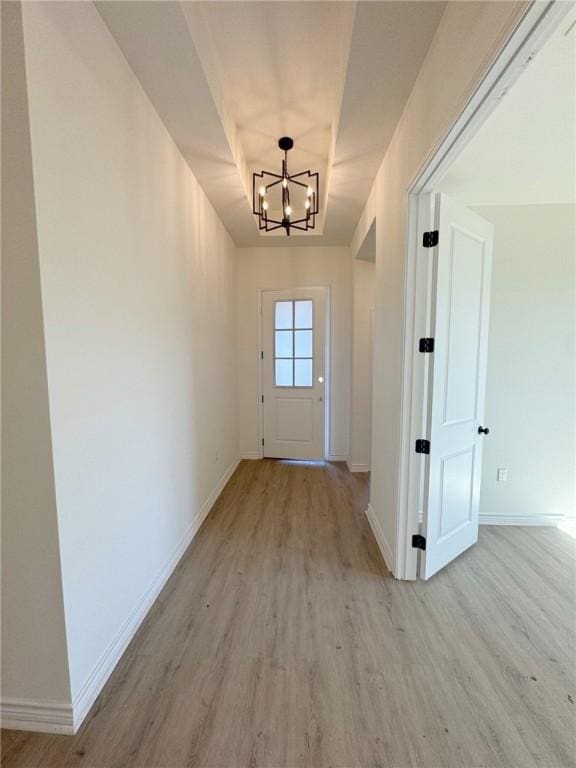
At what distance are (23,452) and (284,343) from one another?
3300 mm

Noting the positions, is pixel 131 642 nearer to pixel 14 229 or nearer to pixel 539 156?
pixel 14 229

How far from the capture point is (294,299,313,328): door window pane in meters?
4.15

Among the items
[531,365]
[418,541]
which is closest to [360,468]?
[418,541]

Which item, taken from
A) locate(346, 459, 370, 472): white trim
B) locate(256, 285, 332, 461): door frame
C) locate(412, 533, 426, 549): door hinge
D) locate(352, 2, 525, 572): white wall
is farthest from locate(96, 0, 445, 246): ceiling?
locate(346, 459, 370, 472): white trim

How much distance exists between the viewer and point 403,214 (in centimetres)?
191

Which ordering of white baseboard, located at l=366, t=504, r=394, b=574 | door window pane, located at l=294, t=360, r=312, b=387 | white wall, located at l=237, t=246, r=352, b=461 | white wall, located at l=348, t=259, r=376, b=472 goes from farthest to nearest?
door window pane, located at l=294, t=360, r=312, b=387 < white wall, located at l=237, t=246, r=352, b=461 < white wall, located at l=348, t=259, r=376, b=472 < white baseboard, located at l=366, t=504, r=394, b=574

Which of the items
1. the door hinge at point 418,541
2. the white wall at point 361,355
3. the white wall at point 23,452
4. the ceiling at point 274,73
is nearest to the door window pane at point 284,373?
the white wall at point 361,355

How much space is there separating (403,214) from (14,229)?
6.00ft

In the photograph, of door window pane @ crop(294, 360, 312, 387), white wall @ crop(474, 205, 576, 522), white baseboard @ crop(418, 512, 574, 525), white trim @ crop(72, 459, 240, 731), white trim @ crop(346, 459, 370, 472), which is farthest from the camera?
door window pane @ crop(294, 360, 312, 387)

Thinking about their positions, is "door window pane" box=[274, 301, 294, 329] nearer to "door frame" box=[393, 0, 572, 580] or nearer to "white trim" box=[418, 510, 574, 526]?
"door frame" box=[393, 0, 572, 580]

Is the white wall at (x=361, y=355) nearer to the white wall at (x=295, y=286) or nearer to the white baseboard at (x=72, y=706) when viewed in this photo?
the white wall at (x=295, y=286)

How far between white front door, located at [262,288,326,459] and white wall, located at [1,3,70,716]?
3.21 metres

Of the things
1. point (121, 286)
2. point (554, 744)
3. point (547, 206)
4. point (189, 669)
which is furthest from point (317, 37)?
point (554, 744)

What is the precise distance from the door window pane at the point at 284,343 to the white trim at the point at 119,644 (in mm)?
2406
